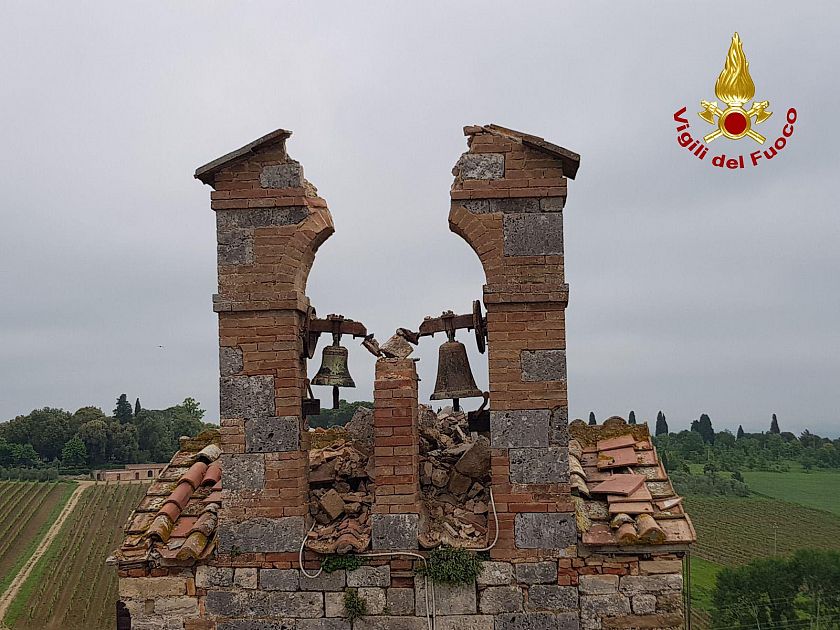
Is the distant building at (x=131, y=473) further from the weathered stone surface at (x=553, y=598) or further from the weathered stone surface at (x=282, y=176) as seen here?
the weathered stone surface at (x=553, y=598)

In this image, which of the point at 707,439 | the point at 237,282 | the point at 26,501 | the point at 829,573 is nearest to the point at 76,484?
the point at 26,501

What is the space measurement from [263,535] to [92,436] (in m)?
70.8

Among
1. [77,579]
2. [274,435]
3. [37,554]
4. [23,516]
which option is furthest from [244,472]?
[23,516]

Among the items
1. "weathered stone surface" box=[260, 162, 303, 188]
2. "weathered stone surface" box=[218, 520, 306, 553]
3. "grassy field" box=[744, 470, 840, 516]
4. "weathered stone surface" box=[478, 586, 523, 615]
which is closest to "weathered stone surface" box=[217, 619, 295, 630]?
"weathered stone surface" box=[218, 520, 306, 553]

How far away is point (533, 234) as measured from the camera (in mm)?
6934

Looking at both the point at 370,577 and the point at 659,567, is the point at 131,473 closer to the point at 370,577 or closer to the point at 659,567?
the point at 370,577

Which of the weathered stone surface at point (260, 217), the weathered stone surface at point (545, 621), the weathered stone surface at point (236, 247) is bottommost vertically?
the weathered stone surface at point (545, 621)

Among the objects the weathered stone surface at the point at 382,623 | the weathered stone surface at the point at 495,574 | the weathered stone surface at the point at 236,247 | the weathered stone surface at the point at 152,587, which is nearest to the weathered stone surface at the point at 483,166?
the weathered stone surface at the point at 236,247

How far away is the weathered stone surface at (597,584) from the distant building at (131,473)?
202ft

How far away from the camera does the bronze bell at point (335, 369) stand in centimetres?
774

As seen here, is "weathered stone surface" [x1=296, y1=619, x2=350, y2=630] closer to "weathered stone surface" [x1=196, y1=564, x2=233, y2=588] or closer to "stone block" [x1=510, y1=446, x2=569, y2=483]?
"weathered stone surface" [x1=196, y1=564, x2=233, y2=588]

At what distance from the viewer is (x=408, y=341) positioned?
24.8 feet

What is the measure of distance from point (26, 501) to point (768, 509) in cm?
4783

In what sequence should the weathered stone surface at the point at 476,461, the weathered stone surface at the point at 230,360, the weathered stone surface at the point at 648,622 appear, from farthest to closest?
the weathered stone surface at the point at 476,461, the weathered stone surface at the point at 230,360, the weathered stone surface at the point at 648,622
